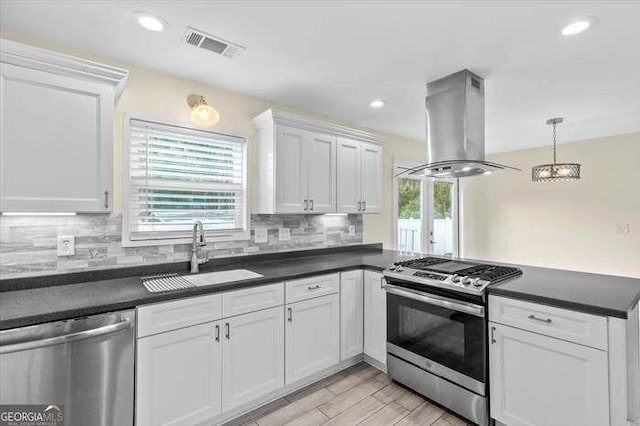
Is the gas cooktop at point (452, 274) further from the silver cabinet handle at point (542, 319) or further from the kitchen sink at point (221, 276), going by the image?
the kitchen sink at point (221, 276)

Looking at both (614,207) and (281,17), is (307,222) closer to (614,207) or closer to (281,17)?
(281,17)

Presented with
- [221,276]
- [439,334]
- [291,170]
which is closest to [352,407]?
[439,334]

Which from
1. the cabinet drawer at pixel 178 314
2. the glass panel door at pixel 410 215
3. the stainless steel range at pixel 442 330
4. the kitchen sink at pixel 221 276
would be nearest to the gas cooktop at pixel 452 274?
the stainless steel range at pixel 442 330

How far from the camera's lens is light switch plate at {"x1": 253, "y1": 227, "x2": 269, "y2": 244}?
284 centimetres

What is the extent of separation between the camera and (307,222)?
3229mm

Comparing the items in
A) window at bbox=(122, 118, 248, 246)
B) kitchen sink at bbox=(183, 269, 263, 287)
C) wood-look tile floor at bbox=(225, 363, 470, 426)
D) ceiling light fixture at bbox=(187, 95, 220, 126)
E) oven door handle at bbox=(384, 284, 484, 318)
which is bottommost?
wood-look tile floor at bbox=(225, 363, 470, 426)

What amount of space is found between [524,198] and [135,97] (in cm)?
551

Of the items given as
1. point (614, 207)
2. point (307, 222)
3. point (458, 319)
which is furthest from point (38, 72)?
point (614, 207)

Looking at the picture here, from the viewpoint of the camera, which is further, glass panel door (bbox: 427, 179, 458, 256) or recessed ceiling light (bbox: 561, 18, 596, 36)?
glass panel door (bbox: 427, 179, 458, 256)

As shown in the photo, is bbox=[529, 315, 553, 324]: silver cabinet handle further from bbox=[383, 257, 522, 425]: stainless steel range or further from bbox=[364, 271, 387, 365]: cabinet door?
bbox=[364, 271, 387, 365]: cabinet door

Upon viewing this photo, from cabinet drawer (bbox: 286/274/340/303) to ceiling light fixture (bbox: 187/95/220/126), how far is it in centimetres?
145

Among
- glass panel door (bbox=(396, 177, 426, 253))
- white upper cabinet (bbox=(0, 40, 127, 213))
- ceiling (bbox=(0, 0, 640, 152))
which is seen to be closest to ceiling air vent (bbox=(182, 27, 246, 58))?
ceiling (bbox=(0, 0, 640, 152))

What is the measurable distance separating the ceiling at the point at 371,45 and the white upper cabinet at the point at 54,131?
1.02 feet

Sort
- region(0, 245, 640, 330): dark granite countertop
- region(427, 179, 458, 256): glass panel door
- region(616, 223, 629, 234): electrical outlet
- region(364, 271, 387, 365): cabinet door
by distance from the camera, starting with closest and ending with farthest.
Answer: region(0, 245, 640, 330): dark granite countertop
region(364, 271, 387, 365): cabinet door
region(616, 223, 629, 234): electrical outlet
region(427, 179, 458, 256): glass panel door
